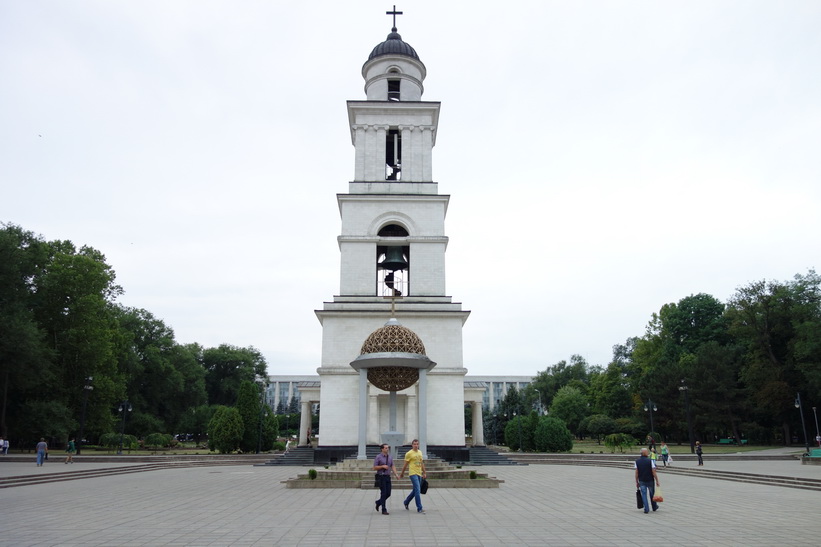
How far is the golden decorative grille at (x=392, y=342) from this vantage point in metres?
19.4

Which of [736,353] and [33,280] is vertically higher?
[33,280]

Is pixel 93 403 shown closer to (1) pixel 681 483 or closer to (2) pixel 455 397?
(2) pixel 455 397

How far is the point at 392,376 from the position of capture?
1917cm

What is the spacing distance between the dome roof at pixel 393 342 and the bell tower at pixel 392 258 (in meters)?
7.89

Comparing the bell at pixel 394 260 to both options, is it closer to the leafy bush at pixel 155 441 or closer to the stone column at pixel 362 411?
the stone column at pixel 362 411

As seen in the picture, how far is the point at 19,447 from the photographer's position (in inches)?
1661

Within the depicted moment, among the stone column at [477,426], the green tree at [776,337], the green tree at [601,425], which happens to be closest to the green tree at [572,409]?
the green tree at [601,425]

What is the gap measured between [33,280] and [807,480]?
42.7 metres

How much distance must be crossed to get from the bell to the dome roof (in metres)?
11.7

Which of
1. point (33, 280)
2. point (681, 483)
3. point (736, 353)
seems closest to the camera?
point (681, 483)

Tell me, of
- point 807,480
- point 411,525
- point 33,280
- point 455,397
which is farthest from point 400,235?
point 33,280

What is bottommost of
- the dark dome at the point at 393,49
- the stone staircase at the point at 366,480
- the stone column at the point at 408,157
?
the stone staircase at the point at 366,480

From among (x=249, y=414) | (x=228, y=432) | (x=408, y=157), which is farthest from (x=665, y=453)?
(x=228, y=432)

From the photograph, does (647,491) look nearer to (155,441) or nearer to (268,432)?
(268,432)
